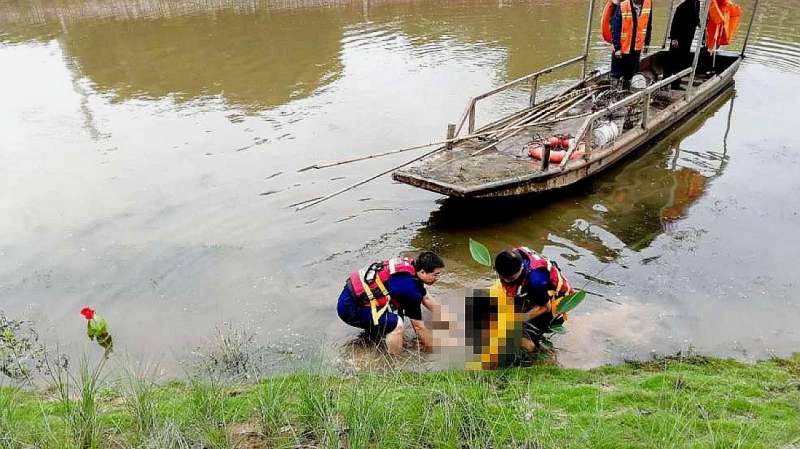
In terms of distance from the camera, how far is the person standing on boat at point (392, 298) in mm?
5398

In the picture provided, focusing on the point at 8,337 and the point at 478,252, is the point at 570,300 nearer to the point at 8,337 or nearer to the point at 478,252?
the point at 478,252

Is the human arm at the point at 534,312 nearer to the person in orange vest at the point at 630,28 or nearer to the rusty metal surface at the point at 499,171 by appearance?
the rusty metal surface at the point at 499,171

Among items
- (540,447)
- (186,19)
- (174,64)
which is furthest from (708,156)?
(186,19)

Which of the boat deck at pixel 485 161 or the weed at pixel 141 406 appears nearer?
the weed at pixel 141 406

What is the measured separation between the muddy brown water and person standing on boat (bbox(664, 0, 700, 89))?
130 cm

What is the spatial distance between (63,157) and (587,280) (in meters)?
9.27

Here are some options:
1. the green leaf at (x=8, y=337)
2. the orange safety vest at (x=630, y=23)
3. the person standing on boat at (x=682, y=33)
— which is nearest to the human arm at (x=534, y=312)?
the green leaf at (x=8, y=337)

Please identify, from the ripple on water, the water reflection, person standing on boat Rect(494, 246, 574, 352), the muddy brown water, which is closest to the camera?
person standing on boat Rect(494, 246, 574, 352)

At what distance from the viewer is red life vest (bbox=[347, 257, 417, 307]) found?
5445 millimetres

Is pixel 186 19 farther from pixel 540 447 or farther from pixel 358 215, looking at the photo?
pixel 540 447

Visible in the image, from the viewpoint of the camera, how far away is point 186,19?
21.2 metres

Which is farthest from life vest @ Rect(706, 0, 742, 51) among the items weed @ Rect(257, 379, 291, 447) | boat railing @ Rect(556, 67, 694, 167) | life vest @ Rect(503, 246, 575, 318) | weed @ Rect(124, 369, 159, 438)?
weed @ Rect(124, 369, 159, 438)

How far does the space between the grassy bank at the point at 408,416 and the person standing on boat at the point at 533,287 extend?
0.70 m

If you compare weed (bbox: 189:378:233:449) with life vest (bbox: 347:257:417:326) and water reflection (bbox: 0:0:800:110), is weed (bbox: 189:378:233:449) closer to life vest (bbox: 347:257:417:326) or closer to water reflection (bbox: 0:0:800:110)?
life vest (bbox: 347:257:417:326)
